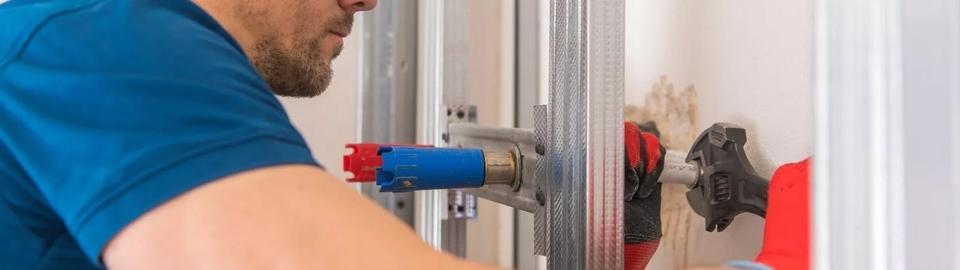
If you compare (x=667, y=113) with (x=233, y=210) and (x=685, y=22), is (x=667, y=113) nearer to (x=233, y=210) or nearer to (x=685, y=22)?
(x=685, y=22)

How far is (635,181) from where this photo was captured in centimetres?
73

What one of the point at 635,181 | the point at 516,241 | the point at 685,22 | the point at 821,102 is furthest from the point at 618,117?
the point at 516,241

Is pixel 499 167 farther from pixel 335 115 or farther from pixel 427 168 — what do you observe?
pixel 335 115

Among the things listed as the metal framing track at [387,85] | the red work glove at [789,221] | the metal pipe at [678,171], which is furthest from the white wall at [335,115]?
the red work glove at [789,221]

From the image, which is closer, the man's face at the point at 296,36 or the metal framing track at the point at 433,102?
the man's face at the point at 296,36

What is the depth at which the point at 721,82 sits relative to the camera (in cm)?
87

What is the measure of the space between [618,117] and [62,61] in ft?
1.38

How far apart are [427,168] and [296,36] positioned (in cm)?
19

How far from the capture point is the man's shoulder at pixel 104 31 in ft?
1.60

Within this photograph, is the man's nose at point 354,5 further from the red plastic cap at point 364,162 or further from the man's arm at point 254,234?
the man's arm at point 254,234

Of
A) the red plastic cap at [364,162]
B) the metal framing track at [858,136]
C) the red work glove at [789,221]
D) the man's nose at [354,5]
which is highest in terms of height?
the man's nose at [354,5]

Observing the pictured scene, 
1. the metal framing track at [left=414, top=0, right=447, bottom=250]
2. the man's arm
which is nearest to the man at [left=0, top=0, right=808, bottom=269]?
the man's arm

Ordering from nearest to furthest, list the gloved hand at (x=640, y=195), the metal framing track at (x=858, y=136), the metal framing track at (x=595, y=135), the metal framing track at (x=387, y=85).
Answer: the metal framing track at (x=858, y=136)
the metal framing track at (x=595, y=135)
the gloved hand at (x=640, y=195)
the metal framing track at (x=387, y=85)

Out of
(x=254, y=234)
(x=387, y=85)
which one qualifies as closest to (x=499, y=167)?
(x=254, y=234)
